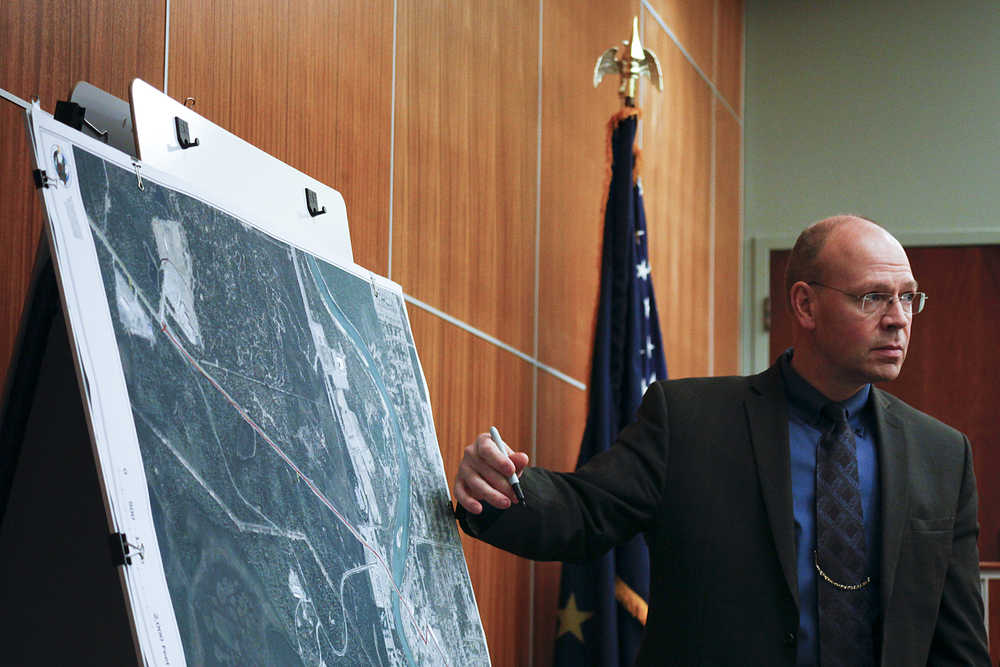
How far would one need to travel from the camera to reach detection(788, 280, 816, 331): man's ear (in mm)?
2633

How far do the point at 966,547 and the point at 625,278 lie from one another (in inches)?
55.7

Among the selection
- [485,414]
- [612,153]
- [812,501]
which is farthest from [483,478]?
[612,153]

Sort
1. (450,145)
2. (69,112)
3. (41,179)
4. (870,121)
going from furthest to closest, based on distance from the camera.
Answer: (870,121), (450,145), (69,112), (41,179)

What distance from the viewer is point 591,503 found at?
238 centimetres

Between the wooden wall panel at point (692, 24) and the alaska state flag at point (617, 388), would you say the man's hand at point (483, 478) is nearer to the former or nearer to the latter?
the alaska state flag at point (617, 388)

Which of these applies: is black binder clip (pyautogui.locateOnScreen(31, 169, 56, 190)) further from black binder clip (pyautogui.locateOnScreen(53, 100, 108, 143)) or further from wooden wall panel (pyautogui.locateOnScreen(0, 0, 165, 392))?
wooden wall panel (pyautogui.locateOnScreen(0, 0, 165, 392))

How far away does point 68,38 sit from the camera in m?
1.78

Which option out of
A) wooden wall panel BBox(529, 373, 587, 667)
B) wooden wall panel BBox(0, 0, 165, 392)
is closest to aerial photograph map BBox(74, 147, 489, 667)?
wooden wall panel BBox(0, 0, 165, 392)

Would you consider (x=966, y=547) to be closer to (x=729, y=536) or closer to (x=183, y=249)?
(x=729, y=536)

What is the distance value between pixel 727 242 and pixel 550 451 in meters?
2.76

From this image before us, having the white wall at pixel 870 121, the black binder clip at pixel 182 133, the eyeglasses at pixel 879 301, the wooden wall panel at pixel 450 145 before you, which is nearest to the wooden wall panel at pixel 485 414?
the wooden wall panel at pixel 450 145

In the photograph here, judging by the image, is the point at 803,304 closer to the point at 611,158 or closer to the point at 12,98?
the point at 611,158

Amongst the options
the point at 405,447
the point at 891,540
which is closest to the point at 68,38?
the point at 405,447

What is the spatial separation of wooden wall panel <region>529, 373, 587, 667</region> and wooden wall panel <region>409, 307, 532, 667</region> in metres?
0.10
